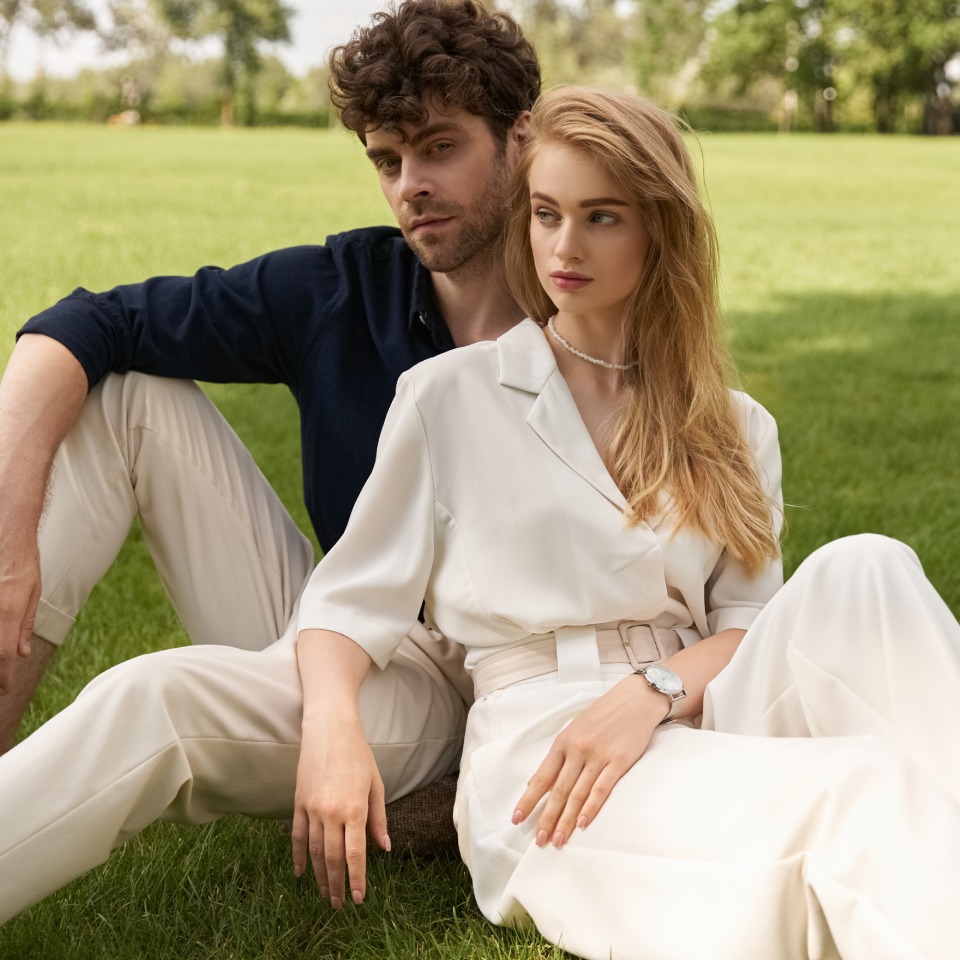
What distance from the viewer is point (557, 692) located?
255cm

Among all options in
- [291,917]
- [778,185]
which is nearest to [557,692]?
[291,917]

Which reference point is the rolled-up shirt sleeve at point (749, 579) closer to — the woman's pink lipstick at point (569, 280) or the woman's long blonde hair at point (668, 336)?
the woman's long blonde hair at point (668, 336)

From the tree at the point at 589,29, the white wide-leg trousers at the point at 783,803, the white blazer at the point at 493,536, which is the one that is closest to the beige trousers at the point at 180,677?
the white blazer at the point at 493,536

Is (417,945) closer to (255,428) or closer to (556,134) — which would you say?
(556,134)

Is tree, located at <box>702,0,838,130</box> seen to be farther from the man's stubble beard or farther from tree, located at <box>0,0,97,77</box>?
the man's stubble beard

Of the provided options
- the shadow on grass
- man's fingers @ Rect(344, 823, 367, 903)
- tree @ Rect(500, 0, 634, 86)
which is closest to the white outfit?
man's fingers @ Rect(344, 823, 367, 903)

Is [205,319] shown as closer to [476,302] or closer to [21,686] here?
[476,302]

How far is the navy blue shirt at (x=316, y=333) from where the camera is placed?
3219 mm

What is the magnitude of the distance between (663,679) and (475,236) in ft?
4.54

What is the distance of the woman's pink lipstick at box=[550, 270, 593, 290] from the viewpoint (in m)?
2.68

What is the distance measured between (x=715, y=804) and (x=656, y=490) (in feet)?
2.34

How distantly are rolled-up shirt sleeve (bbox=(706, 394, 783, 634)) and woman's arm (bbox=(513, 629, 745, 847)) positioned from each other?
11.5 inches

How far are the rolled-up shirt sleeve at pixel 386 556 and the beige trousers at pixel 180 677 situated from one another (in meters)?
0.14

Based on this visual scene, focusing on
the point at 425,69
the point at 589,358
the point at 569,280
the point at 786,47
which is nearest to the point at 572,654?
the point at 589,358
